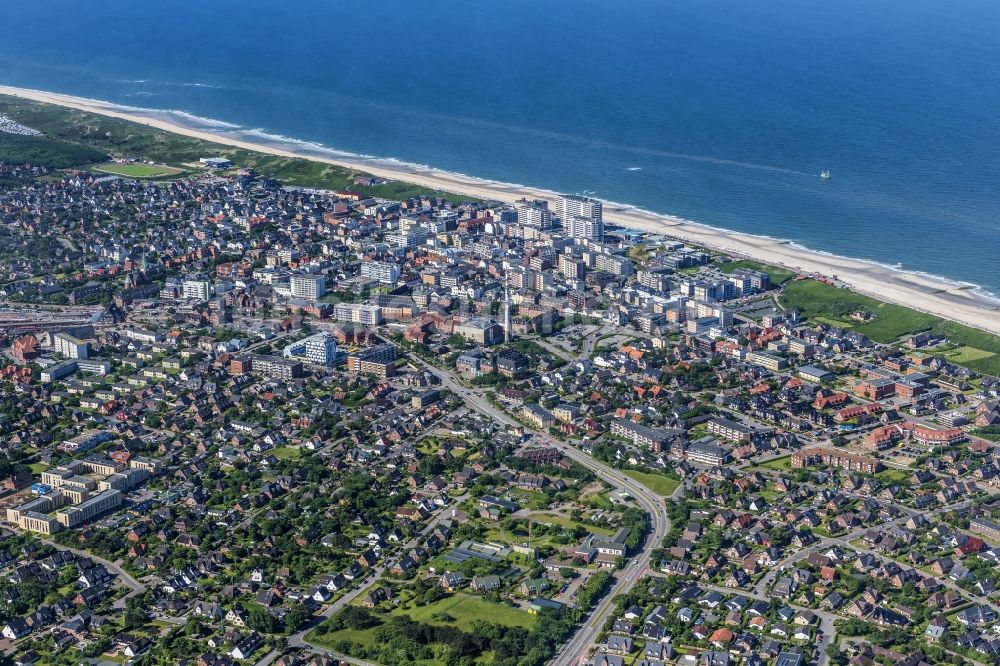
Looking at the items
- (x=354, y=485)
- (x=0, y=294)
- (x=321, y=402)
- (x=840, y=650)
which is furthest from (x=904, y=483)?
(x=0, y=294)

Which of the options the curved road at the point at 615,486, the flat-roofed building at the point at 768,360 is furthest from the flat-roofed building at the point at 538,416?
the flat-roofed building at the point at 768,360

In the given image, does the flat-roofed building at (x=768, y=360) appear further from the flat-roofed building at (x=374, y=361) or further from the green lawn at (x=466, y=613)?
the green lawn at (x=466, y=613)

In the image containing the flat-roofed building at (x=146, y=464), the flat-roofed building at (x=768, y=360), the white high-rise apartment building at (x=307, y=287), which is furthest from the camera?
the white high-rise apartment building at (x=307, y=287)

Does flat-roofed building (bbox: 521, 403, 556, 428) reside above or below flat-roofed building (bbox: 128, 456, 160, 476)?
above

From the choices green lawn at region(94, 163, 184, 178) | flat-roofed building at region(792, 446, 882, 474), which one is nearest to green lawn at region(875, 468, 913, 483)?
flat-roofed building at region(792, 446, 882, 474)

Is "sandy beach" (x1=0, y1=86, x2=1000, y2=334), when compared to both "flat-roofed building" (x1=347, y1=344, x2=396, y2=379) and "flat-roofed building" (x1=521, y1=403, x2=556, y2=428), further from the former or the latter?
"flat-roofed building" (x1=347, y1=344, x2=396, y2=379)

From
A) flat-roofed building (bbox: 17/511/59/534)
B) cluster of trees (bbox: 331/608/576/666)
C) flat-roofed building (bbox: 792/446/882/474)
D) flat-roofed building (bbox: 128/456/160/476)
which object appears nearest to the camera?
cluster of trees (bbox: 331/608/576/666)

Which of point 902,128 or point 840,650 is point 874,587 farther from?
point 902,128
